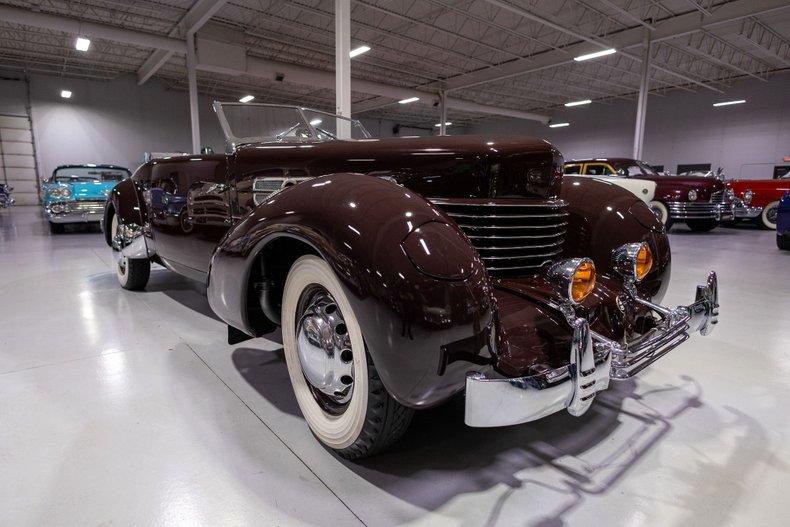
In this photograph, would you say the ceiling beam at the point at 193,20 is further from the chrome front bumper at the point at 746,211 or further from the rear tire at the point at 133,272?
the chrome front bumper at the point at 746,211

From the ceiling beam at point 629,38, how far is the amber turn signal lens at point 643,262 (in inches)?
346

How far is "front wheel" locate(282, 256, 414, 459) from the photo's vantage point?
54.3 inches

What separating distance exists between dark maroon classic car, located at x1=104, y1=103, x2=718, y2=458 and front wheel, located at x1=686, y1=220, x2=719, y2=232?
9.42 meters

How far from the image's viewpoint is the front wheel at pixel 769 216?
404 inches

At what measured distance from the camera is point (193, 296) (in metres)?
3.84

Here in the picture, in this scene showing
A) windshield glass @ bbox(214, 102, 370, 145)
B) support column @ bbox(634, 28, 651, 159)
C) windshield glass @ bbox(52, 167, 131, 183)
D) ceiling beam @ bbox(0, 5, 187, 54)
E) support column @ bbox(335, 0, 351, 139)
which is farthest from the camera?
support column @ bbox(634, 28, 651, 159)

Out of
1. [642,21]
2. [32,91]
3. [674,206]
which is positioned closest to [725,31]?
[642,21]

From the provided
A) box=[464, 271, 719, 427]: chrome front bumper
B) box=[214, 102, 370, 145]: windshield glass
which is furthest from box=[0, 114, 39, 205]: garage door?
box=[464, 271, 719, 427]: chrome front bumper

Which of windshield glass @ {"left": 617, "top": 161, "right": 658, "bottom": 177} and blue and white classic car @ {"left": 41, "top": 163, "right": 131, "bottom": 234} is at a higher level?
windshield glass @ {"left": 617, "top": 161, "right": 658, "bottom": 177}

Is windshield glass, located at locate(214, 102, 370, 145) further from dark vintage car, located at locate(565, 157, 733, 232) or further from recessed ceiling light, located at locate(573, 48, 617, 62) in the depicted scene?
recessed ceiling light, located at locate(573, 48, 617, 62)

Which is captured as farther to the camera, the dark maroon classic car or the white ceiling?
the white ceiling

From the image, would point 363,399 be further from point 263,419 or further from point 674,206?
point 674,206

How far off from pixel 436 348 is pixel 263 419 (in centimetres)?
101

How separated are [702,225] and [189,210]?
11207 millimetres
